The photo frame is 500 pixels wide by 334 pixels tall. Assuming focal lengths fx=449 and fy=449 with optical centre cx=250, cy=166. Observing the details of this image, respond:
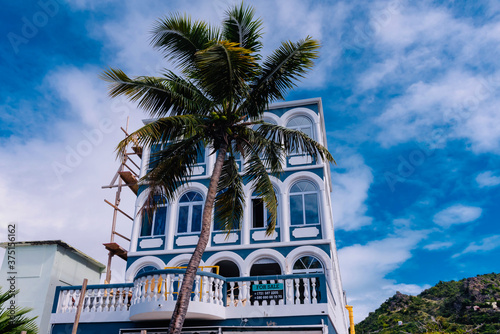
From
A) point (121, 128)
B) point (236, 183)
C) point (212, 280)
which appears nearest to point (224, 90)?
point (236, 183)

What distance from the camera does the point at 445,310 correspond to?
158ft

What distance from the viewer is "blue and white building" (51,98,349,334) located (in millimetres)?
12602

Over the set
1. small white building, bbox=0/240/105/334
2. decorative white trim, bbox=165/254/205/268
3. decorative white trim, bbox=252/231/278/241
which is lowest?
small white building, bbox=0/240/105/334

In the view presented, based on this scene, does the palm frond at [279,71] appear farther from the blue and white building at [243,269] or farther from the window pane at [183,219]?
the window pane at [183,219]

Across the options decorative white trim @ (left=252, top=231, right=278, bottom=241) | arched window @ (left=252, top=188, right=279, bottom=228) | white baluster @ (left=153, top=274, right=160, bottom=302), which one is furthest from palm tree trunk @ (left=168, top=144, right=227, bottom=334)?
arched window @ (left=252, top=188, right=279, bottom=228)

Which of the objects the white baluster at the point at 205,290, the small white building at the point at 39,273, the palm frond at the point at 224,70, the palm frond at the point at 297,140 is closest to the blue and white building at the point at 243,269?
the white baluster at the point at 205,290

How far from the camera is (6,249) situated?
18.7m

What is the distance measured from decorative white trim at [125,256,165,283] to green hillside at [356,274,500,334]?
1164 inches

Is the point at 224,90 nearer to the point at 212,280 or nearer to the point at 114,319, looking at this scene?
the point at 212,280

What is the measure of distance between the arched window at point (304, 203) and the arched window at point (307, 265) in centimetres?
155

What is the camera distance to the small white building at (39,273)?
1728 centimetres

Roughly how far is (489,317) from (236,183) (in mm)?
39790

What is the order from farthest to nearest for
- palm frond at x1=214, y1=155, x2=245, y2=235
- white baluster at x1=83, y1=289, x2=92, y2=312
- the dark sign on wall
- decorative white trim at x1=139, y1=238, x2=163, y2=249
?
decorative white trim at x1=139, y1=238, x2=163, y2=249 → white baluster at x1=83, y1=289, x2=92, y2=312 → palm frond at x1=214, y1=155, x2=245, y2=235 → the dark sign on wall

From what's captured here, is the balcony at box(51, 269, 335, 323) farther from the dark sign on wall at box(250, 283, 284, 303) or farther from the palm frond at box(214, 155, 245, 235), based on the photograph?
the palm frond at box(214, 155, 245, 235)
